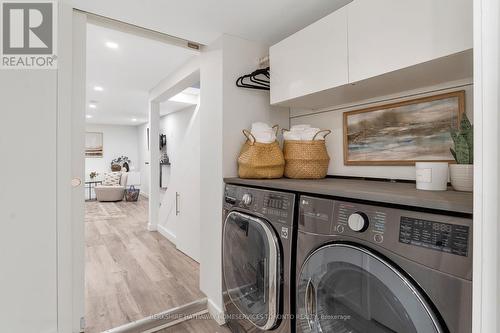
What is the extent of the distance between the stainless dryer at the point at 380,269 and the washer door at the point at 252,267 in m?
0.17

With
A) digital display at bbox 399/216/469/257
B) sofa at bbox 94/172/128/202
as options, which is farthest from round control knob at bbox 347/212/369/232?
sofa at bbox 94/172/128/202

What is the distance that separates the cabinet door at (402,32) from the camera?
86 centimetres

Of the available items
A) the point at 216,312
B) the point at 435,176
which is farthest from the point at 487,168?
the point at 216,312

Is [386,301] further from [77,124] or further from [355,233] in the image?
[77,124]

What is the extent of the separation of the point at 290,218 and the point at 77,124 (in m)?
1.43

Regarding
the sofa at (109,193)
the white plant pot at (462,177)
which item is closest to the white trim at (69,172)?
the white plant pot at (462,177)

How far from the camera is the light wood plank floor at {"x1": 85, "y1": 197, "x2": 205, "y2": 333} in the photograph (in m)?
1.88

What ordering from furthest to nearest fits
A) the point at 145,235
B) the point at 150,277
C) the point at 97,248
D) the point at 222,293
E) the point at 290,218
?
the point at 145,235 → the point at 97,248 → the point at 150,277 → the point at 222,293 → the point at 290,218

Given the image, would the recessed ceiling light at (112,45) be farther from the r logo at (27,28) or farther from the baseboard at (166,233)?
the baseboard at (166,233)

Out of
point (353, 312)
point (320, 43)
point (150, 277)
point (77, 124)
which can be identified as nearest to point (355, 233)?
point (353, 312)

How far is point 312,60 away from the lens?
54.8 inches

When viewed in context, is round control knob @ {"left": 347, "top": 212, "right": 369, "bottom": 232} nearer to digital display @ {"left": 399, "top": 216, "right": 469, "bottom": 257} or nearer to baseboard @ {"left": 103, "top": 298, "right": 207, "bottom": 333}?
digital display @ {"left": 399, "top": 216, "right": 469, "bottom": 257}

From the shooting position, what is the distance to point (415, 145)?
132 cm

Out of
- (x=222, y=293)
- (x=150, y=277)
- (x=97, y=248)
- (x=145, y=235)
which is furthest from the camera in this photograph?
(x=145, y=235)
